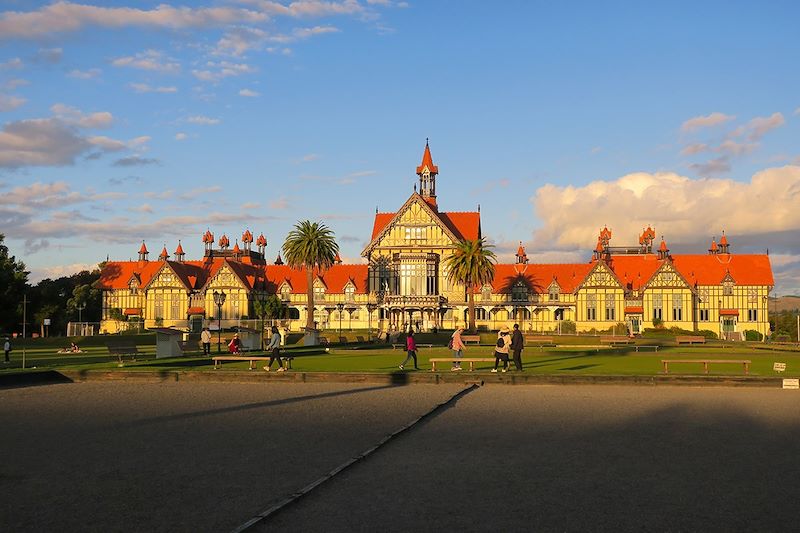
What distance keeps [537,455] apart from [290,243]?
6987cm

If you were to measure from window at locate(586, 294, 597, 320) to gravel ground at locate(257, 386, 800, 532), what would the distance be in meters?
74.8

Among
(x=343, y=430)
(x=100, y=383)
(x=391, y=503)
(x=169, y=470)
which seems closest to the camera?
(x=391, y=503)

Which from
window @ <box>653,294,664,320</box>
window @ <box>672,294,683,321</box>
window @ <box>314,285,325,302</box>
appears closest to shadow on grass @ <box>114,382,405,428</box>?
window @ <box>653,294,664,320</box>

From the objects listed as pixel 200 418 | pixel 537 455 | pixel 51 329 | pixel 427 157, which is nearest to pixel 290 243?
pixel 427 157

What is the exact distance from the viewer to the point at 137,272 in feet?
356

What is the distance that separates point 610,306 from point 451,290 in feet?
61.5

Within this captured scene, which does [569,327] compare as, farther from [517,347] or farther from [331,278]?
[517,347]

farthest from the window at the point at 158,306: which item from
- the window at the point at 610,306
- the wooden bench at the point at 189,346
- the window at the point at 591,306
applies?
the window at the point at 610,306

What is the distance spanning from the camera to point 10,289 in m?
80.5

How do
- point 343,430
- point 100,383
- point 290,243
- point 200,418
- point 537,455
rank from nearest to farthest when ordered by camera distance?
point 537,455
point 343,430
point 200,418
point 100,383
point 290,243

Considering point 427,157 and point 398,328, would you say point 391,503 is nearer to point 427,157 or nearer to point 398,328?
point 398,328

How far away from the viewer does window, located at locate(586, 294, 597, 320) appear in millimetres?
94000

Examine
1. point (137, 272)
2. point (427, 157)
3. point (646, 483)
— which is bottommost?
point (646, 483)

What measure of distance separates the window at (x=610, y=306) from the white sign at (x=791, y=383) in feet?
223
